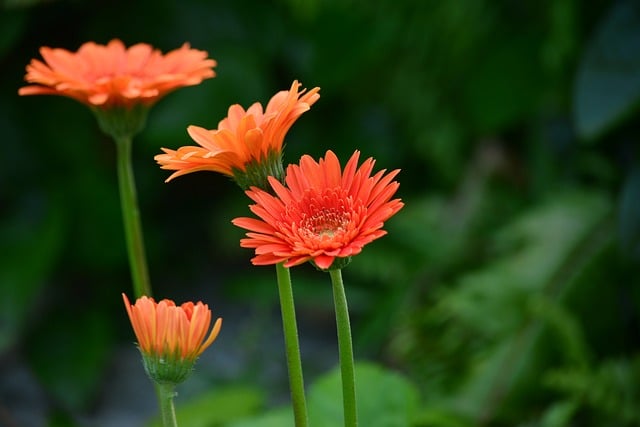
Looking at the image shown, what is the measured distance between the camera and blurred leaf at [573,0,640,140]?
1388mm

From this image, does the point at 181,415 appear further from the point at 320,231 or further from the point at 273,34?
the point at 273,34

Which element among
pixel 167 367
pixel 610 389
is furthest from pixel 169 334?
pixel 610 389

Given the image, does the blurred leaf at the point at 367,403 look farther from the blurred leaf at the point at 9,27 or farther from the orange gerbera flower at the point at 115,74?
the blurred leaf at the point at 9,27

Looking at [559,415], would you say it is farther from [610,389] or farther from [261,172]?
[261,172]

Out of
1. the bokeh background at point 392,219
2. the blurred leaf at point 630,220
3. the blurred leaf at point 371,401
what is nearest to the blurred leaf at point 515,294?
the bokeh background at point 392,219

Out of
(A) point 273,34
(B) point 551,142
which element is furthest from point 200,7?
(B) point 551,142

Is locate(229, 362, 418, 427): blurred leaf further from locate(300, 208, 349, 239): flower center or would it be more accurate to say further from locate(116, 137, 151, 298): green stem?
locate(300, 208, 349, 239): flower center

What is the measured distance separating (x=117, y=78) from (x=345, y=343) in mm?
336

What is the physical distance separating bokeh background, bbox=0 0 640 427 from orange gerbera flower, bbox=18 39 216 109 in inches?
24.3

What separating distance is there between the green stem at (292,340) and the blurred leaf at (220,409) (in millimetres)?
634

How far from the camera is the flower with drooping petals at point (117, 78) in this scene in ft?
2.60

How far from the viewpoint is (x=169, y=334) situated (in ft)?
2.05

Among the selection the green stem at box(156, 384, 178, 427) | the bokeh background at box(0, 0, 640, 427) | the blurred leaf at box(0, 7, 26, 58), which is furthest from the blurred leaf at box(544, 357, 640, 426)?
the blurred leaf at box(0, 7, 26, 58)

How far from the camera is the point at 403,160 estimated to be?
2107mm
